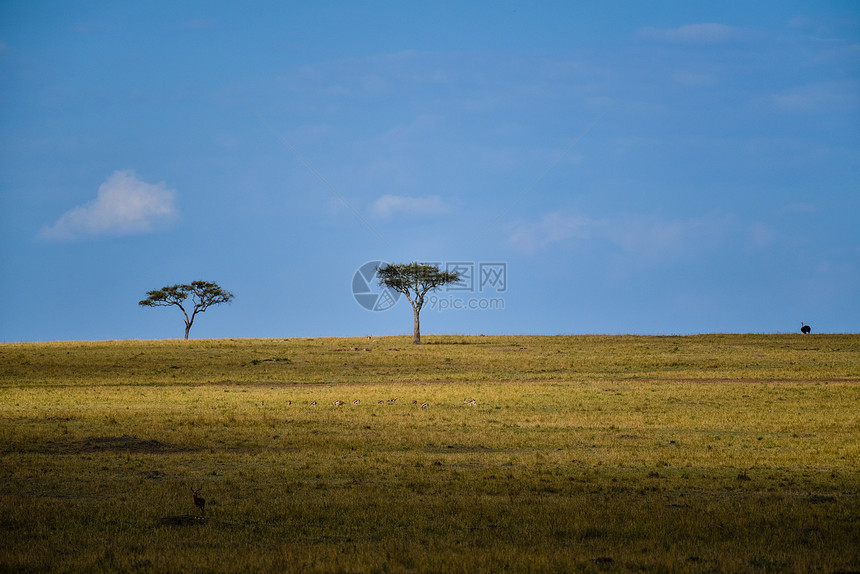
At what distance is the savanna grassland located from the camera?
42.7 feet

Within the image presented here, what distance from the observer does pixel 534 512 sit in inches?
639

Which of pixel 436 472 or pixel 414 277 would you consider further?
pixel 414 277

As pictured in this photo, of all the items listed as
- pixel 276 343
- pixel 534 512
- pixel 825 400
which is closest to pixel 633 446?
pixel 534 512

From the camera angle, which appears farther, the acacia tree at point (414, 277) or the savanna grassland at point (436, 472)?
the acacia tree at point (414, 277)

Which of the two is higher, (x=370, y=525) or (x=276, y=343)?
(x=276, y=343)

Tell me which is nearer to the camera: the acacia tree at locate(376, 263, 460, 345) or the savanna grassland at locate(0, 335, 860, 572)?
the savanna grassland at locate(0, 335, 860, 572)

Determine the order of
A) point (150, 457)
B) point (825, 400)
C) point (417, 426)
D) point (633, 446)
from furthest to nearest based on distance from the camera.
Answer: point (825, 400), point (417, 426), point (633, 446), point (150, 457)

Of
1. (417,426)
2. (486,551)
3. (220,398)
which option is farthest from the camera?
(220,398)

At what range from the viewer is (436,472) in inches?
843

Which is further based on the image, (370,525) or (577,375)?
(577,375)

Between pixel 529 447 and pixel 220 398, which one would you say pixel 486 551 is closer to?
pixel 529 447

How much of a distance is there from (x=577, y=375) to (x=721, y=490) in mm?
34418

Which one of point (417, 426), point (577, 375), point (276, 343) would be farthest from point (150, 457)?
point (276, 343)

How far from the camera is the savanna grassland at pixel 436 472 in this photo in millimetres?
13008
